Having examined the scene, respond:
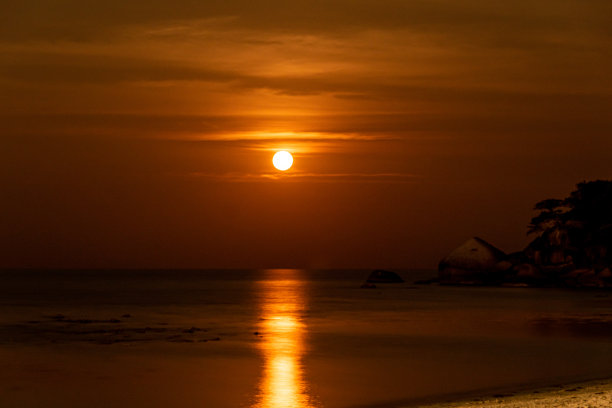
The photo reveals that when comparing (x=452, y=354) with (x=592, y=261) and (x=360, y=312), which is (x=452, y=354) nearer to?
(x=360, y=312)

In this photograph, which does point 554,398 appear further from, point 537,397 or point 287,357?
point 287,357

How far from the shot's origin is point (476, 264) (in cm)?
13700

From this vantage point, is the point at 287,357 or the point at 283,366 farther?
the point at 287,357

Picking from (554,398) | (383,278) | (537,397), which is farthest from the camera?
(383,278)

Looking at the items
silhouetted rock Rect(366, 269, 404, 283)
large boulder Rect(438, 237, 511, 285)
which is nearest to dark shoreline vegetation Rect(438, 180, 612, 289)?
large boulder Rect(438, 237, 511, 285)

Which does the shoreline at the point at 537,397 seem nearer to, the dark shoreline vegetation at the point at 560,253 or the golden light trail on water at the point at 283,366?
the golden light trail on water at the point at 283,366

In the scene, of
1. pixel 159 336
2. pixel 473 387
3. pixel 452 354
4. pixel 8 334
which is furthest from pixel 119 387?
pixel 8 334

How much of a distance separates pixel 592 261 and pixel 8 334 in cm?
9423

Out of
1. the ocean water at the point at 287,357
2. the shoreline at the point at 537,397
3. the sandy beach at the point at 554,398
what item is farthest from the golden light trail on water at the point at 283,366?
the sandy beach at the point at 554,398

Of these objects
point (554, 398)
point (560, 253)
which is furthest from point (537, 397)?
point (560, 253)

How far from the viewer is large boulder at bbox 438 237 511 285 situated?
442ft

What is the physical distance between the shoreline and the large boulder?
10432cm

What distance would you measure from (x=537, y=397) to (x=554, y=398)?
1.31m

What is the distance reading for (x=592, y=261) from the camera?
5074 inches
